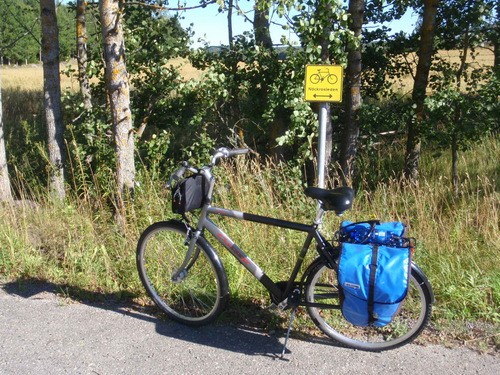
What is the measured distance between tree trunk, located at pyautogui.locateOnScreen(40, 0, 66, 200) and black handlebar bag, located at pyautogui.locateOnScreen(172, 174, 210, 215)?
139 inches

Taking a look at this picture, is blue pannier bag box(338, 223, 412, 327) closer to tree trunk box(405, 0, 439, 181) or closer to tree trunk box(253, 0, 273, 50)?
tree trunk box(253, 0, 273, 50)

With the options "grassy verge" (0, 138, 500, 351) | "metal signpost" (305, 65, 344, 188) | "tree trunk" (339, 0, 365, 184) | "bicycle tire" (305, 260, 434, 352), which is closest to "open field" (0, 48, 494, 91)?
"tree trunk" (339, 0, 365, 184)

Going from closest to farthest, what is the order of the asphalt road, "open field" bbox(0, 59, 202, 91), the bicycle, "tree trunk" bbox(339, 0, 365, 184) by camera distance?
the asphalt road
the bicycle
"tree trunk" bbox(339, 0, 365, 184)
"open field" bbox(0, 59, 202, 91)

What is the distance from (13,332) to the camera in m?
3.65

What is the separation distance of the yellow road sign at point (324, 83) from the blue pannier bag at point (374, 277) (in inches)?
56.5

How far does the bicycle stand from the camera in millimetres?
3262

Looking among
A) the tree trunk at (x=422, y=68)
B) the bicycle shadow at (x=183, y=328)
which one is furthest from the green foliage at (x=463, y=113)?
the bicycle shadow at (x=183, y=328)

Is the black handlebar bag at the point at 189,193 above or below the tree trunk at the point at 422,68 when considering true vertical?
below

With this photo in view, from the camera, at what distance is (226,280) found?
3574 mm

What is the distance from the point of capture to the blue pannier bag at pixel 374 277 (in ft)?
9.67

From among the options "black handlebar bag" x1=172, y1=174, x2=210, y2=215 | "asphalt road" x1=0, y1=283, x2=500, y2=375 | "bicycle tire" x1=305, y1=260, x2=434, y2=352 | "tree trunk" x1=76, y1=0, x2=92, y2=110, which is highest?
"tree trunk" x1=76, y1=0, x2=92, y2=110

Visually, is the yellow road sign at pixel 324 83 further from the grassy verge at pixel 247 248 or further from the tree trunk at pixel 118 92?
the tree trunk at pixel 118 92

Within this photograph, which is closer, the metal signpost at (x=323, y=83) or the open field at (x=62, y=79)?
the metal signpost at (x=323, y=83)

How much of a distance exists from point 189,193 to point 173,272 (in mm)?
786
